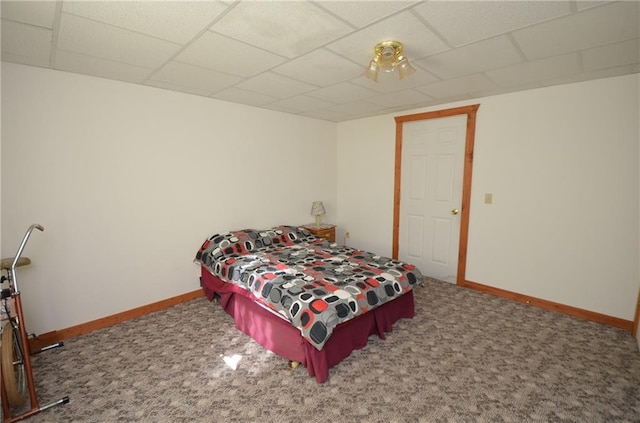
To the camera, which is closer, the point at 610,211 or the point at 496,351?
the point at 496,351

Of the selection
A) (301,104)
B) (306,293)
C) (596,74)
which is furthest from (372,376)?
(596,74)

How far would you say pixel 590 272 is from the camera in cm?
280

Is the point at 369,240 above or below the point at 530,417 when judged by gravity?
above

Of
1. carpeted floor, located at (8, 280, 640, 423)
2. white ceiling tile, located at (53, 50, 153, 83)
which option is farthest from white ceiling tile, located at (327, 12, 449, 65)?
carpeted floor, located at (8, 280, 640, 423)

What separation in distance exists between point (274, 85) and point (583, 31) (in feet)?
7.44

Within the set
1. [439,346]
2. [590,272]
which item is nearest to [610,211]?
[590,272]

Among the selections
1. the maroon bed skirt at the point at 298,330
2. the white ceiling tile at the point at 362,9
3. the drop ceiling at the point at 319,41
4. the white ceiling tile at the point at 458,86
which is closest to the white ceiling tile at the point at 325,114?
the drop ceiling at the point at 319,41

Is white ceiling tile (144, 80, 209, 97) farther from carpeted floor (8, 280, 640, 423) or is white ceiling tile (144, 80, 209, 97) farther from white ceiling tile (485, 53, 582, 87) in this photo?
white ceiling tile (485, 53, 582, 87)

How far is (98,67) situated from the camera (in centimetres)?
235

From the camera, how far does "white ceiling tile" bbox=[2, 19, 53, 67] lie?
1732mm

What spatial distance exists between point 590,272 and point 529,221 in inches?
26.3

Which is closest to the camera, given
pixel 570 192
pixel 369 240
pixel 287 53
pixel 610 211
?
pixel 287 53

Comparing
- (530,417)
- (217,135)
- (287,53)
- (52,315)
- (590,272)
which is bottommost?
(530,417)

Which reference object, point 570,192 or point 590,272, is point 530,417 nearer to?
point 590,272
